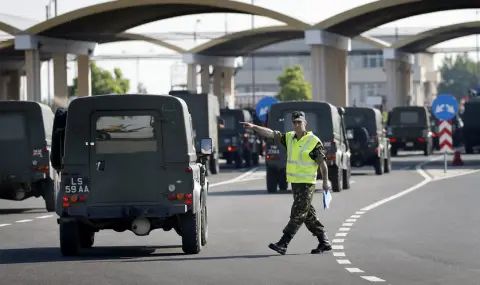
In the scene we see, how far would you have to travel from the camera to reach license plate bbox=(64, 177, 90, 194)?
17.4m

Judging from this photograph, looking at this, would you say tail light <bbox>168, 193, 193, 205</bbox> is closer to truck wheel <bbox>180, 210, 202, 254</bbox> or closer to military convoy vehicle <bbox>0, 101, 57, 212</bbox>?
truck wheel <bbox>180, 210, 202, 254</bbox>

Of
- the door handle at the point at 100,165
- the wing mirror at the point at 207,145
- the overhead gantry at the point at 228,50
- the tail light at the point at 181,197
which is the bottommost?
the tail light at the point at 181,197

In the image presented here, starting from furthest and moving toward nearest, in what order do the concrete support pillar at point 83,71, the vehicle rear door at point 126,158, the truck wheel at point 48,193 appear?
the concrete support pillar at point 83,71 → the truck wheel at point 48,193 → the vehicle rear door at point 126,158

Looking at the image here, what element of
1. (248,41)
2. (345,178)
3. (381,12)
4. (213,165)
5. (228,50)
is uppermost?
(381,12)

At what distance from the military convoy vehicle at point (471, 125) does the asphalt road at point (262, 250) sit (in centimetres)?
3459

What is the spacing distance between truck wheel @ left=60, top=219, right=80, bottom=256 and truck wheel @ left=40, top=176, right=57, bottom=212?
1018 cm

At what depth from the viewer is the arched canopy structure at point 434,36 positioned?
85.2m

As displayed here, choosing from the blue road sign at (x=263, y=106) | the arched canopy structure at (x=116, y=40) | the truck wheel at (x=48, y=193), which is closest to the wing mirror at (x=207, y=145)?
the truck wheel at (x=48, y=193)

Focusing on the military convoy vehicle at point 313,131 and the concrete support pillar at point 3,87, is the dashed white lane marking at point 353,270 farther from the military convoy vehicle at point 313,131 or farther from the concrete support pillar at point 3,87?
the concrete support pillar at point 3,87

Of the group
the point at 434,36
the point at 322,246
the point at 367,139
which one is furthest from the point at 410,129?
the point at 322,246

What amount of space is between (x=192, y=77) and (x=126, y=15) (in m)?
19.8

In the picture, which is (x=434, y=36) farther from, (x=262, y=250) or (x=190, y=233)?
(x=190, y=233)

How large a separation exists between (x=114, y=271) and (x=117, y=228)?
282 centimetres

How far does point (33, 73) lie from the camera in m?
70.0
